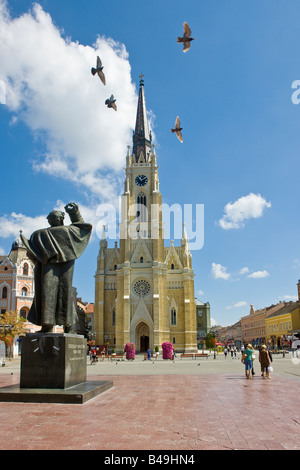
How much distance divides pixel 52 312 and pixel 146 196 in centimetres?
5906

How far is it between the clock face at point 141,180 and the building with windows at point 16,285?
27802 millimetres

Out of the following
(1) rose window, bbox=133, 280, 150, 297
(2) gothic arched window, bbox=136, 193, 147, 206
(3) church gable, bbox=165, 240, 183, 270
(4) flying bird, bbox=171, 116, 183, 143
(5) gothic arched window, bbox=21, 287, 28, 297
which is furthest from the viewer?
(2) gothic arched window, bbox=136, 193, 147, 206

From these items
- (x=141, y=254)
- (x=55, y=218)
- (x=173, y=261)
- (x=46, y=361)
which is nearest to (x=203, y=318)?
(x=173, y=261)

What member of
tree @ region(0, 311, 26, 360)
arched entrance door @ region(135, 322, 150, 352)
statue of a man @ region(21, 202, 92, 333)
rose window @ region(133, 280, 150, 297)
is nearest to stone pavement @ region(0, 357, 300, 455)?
statue of a man @ region(21, 202, 92, 333)

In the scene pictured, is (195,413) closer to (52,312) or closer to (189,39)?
(52,312)

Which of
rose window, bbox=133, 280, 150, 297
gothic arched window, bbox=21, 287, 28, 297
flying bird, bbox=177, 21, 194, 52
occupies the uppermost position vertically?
flying bird, bbox=177, 21, 194, 52

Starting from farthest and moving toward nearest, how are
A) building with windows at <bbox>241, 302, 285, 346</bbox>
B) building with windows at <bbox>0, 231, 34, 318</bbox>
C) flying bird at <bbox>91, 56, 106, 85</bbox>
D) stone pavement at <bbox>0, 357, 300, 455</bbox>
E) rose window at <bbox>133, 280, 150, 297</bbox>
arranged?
building with windows at <bbox>241, 302, 285, 346</bbox> → rose window at <bbox>133, 280, 150, 297</bbox> → building with windows at <bbox>0, 231, 34, 318</bbox> → flying bird at <bbox>91, 56, 106, 85</bbox> → stone pavement at <bbox>0, 357, 300, 455</bbox>

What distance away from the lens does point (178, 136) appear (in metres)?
17.1

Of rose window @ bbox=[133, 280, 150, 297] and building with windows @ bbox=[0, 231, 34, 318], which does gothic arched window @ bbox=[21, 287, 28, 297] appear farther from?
rose window @ bbox=[133, 280, 150, 297]

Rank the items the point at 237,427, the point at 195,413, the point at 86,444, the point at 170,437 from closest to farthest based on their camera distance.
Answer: the point at 86,444
the point at 170,437
the point at 237,427
the point at 195,413

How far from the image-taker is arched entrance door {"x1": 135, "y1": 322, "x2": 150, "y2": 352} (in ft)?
202

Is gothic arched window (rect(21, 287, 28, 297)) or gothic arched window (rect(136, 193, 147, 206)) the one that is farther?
gothic arched window (rect(136, 193, 147, 206))

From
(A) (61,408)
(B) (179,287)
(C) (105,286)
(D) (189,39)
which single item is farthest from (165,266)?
(A) (61,408)

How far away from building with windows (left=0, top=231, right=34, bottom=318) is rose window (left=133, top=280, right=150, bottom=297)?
18.2m
